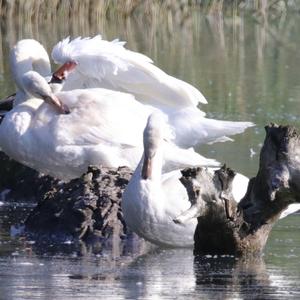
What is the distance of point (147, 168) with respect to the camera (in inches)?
359

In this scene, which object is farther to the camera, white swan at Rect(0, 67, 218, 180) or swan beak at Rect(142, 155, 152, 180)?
white swan at Rect(0, 67, 218, 180)

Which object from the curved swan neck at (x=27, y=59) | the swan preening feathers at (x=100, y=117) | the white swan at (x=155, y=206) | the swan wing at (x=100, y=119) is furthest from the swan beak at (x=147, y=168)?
the curved swan neck at (x=27, y=59)

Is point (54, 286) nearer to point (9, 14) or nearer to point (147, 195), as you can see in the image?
point (147, 195)

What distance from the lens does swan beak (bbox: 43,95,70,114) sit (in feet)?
36.6

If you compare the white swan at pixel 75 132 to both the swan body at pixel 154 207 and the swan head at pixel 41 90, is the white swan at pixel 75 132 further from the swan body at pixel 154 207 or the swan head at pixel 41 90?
the swan body at pixel 154 207

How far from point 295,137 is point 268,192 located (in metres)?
0.43

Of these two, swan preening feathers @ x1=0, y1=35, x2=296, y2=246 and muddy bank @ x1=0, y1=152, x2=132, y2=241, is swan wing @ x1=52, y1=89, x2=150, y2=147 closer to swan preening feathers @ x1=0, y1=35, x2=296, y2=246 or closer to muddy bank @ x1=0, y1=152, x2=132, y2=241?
swan preening feathers @ x1=0, y1=35, x2=296, y2=246

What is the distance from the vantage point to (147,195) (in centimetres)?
896

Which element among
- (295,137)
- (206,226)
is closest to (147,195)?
(206,226)

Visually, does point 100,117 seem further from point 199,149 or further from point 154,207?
point 199,149

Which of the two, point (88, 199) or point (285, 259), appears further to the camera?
point (88, 199)

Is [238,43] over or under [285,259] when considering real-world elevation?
over

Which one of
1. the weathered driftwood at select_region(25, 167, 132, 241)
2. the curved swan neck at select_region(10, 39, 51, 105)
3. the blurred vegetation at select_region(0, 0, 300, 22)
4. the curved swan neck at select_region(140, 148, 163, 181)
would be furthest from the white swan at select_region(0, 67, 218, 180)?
the blurred vegetation at select_region(0, 0, 300, 22)

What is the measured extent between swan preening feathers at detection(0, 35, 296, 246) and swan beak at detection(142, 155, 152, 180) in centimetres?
111
